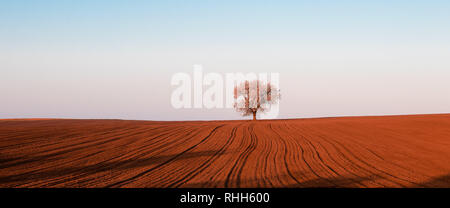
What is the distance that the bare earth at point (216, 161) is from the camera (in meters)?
9.59

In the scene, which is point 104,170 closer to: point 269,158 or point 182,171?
point 182,171

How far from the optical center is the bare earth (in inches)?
378

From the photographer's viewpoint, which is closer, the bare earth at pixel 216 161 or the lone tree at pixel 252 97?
the bare earth at pixel 216 161

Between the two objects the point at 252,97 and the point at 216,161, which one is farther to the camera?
the point at 252,97

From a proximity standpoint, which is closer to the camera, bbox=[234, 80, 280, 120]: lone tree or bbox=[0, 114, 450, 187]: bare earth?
bbox=[0, 114, 450, 187]: bare earth

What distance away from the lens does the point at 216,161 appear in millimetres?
12836

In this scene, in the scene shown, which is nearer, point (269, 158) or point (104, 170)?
point (104, 170)

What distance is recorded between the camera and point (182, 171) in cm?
1093
